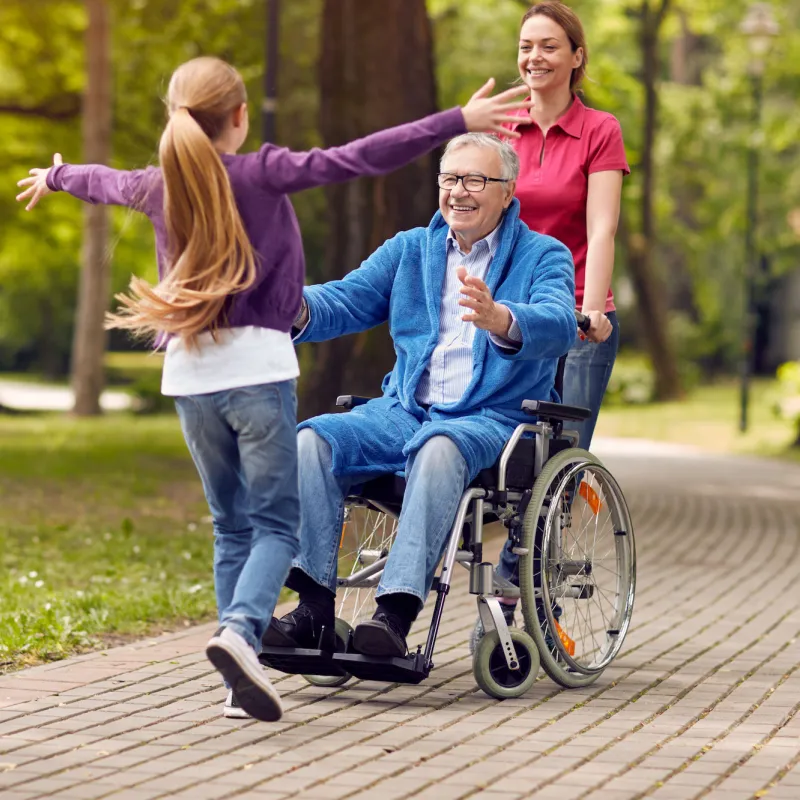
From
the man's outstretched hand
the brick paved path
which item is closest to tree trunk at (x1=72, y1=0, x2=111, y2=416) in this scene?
the brick paved path

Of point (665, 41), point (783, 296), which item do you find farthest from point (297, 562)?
point (783, 296)

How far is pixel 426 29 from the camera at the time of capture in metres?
13.0

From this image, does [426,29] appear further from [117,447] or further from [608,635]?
[608,635]

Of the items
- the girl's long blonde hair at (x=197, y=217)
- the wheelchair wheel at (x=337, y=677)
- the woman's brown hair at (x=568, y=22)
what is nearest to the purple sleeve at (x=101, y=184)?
the girl's long blonde hair at (x=197, y=217)

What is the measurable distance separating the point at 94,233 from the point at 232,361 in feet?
70.7

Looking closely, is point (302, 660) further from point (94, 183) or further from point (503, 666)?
point (94, 183)

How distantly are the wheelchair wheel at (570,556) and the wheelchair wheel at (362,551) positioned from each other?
0.52 m

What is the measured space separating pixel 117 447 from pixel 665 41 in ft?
94.2

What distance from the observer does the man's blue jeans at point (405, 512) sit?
17.1 feet

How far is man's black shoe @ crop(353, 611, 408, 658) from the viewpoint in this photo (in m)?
5.14

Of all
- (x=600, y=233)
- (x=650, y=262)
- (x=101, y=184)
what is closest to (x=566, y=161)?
(x=600, y=233)

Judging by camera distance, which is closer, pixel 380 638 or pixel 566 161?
pixel 380 638

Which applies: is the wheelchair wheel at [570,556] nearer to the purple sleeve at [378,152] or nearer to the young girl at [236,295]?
the young girl at [236,295]

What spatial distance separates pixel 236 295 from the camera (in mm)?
4758
